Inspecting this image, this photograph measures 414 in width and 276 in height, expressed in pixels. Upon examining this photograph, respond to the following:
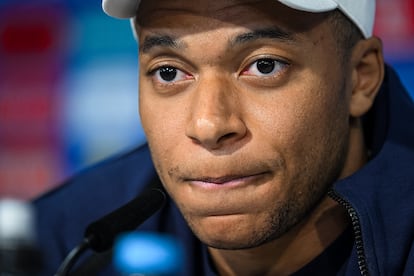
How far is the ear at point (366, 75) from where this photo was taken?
4.50 ft

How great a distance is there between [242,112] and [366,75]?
28 cm

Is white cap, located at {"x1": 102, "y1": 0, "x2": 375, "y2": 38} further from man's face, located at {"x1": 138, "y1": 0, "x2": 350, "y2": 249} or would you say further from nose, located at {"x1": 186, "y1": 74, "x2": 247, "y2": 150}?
nose, located at {"x1": 186, "y1": 74, "x2": 247, "y2": 150}

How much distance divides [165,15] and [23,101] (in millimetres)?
1520

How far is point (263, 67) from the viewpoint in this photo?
Result: 1.23m

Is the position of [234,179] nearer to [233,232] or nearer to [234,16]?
[233,232]

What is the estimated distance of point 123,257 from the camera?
1.42 metres

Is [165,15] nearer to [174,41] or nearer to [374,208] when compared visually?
[174,41]

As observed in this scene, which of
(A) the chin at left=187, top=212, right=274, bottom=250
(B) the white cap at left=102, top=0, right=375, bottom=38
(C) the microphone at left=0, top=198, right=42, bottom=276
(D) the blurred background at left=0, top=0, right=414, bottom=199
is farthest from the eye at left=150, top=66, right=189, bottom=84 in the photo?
(D) the blurred background at left=0, top=0, right=414, bottom=199

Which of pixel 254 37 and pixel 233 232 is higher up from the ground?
pixel 254 37

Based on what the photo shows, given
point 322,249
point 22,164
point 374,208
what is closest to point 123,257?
point 322,249

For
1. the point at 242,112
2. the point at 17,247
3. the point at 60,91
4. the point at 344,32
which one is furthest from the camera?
the point at 60,91

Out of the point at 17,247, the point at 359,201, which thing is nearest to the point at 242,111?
the point at 359,201

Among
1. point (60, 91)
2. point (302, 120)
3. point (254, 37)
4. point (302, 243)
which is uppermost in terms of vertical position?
point (60, 91)

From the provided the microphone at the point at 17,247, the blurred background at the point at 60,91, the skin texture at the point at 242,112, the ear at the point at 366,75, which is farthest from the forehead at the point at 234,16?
the blurred background at the point at 60,91
